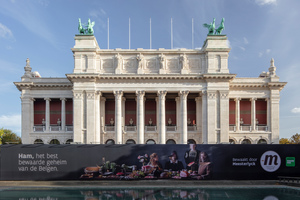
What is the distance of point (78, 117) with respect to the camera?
41.8 metres

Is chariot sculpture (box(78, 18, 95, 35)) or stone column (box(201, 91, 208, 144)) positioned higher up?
chariot sculpture (box(78, 18, 95, 35))

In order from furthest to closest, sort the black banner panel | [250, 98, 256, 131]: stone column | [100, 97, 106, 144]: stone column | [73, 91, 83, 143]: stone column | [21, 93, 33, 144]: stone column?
[250, 98, 256, 131]: stone column, [21, 93, 33, 144]: stone column, [100, 97, 106, 144]: stone column, [73, 91, 83, 143]: stone column, the black banner panel

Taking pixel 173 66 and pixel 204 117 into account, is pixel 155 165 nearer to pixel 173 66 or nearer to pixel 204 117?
pixel 204 117

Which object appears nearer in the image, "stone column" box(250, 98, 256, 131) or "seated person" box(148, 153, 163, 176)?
"seated person" box(148, 153, 163, 176)

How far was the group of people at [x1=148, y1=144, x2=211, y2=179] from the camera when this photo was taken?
24.5 meters

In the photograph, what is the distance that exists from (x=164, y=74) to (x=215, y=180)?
20797 millimetres

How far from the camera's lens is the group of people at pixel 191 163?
80.4ft

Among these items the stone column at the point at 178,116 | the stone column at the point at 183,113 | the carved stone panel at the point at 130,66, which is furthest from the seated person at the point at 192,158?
the carved stone panel at the point at 130,66

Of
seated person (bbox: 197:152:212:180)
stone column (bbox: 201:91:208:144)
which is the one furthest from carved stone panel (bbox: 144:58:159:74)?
seated person (bbox: 197:152:212:180)

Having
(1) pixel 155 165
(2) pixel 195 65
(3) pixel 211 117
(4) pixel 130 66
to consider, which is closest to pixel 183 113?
(3) pixel 211 117

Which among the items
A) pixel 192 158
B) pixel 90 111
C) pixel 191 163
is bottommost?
pixel 191 163

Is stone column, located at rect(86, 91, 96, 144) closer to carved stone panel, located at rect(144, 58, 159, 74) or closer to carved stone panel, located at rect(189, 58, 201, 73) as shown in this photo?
carved stone panel, located at rect(144, 58, 159, 74)

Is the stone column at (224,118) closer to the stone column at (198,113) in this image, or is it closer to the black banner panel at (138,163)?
the stone column at (198,113)

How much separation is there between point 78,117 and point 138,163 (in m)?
20.1
